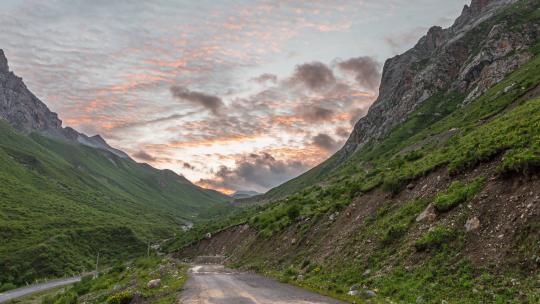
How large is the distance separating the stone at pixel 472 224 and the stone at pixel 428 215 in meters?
3.09

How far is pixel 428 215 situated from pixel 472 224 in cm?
413

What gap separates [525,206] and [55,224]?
529 feet

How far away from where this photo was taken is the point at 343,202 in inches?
1556

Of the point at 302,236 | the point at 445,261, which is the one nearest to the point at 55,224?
the point at 302,236

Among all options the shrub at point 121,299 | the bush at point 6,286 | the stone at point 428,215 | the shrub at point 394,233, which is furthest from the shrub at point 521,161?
the bush at point 6,286

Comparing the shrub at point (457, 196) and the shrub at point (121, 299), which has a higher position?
the shrub at point (457, 196)

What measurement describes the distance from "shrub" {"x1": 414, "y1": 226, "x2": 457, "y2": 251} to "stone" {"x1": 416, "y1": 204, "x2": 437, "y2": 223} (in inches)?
68.2

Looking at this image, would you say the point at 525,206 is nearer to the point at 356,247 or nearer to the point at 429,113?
the point at 356,247

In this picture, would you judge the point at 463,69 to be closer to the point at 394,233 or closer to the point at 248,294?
the point at 394,233

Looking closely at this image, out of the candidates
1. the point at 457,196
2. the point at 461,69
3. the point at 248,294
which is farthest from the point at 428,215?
the point at 461,69

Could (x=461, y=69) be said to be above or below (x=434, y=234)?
above

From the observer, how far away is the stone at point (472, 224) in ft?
64.9

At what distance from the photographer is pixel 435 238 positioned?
2105cm

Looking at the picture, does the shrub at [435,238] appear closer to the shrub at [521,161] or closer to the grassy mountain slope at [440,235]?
the grassy mountain slope at [440,235]
